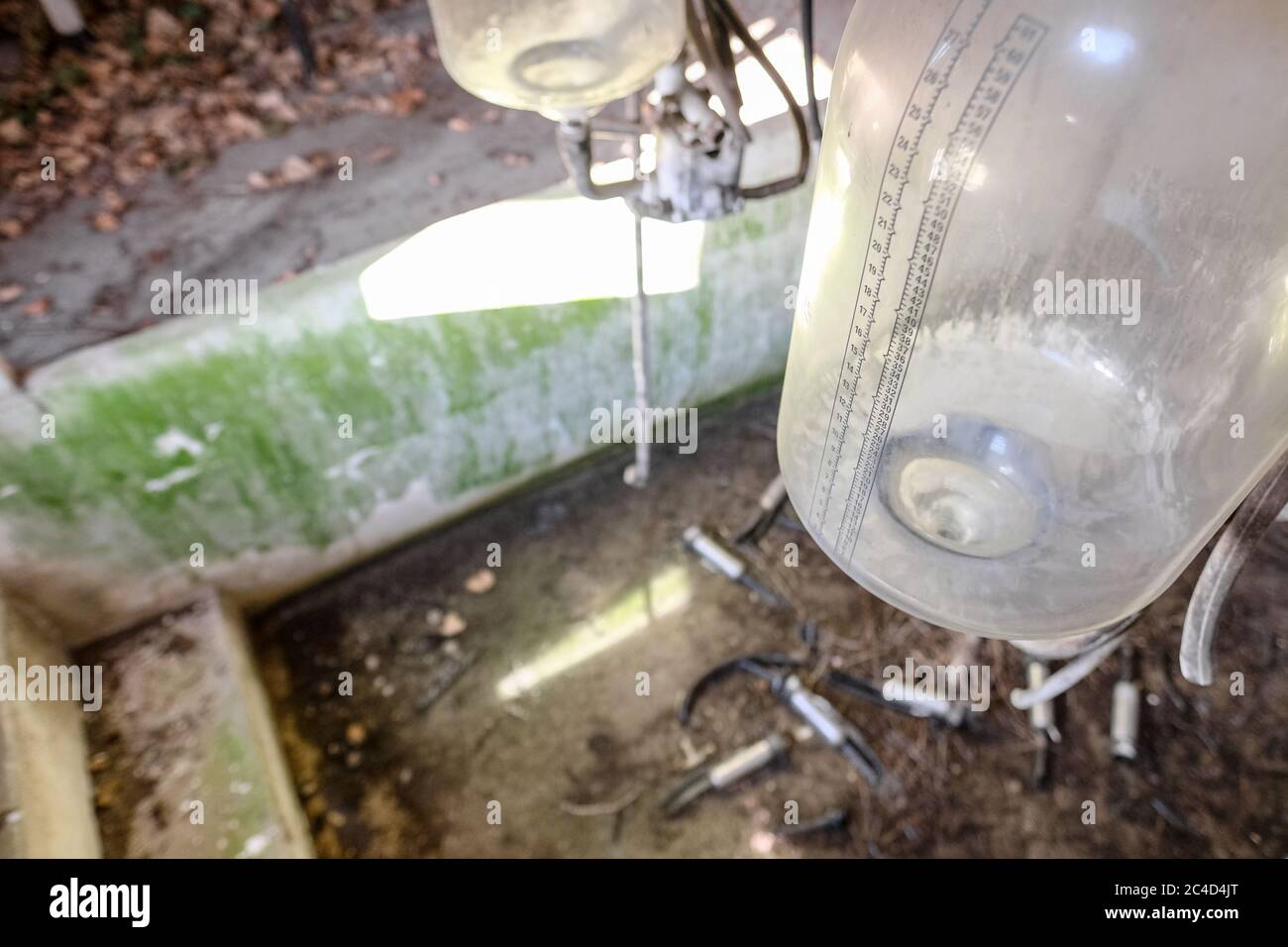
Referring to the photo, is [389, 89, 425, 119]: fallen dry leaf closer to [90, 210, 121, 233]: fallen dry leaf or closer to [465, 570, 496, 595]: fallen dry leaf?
[90, 210, 121, 233]: fallen dry leaf

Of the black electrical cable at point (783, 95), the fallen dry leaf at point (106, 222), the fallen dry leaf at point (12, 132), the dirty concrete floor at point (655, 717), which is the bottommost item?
the dirty concrete floor at point (655, 717)

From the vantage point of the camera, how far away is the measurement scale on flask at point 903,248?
1.60 feet

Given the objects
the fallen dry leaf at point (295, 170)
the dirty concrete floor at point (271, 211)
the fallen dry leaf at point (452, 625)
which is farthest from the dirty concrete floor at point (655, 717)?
the fallen dry leaf at point (295, 170)

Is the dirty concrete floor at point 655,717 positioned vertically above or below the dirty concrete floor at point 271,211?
below

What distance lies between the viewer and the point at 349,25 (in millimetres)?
2734

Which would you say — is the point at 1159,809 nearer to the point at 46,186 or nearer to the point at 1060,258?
the point at 1060,258

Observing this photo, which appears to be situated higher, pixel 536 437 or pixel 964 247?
pixel 964 247

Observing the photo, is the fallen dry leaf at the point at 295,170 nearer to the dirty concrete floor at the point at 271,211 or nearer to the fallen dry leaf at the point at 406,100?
the dirty concrete floor at the point at 271,211

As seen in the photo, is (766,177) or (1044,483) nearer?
(1044,483)

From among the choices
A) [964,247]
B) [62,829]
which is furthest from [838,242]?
[62,829]

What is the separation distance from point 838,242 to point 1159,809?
199cm

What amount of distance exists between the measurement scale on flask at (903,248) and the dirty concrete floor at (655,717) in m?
1.62

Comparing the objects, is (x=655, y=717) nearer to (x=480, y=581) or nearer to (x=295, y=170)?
(x=480, y=581)

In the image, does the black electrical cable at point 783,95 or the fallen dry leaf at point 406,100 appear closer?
the black electrical cable at point 783,95
